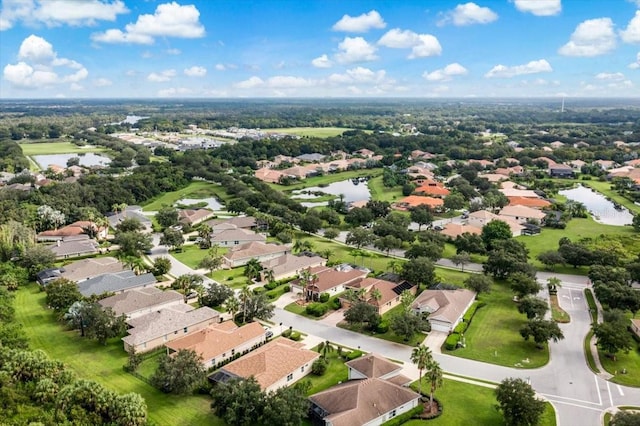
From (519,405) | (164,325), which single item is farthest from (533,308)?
(164,325)

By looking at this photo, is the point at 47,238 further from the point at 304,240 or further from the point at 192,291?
the point at 304,240

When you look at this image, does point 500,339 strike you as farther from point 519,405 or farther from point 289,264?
point 289,264

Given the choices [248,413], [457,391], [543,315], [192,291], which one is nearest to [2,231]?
[192,291]

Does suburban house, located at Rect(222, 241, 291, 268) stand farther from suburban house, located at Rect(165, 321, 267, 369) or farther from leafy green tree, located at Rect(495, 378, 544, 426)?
leafy green tree, located at Rect(495, 378, 544, 426)

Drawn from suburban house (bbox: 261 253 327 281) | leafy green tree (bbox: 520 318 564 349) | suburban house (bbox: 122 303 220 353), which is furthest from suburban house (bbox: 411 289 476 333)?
suburban house (bbox: 122 303 220 353)

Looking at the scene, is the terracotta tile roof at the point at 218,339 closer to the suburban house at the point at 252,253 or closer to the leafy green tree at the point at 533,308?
the suburban house at the point at 252,253

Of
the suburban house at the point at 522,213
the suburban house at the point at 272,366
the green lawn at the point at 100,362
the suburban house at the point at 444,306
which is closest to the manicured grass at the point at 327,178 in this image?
the suburban house at the point at 522,213
